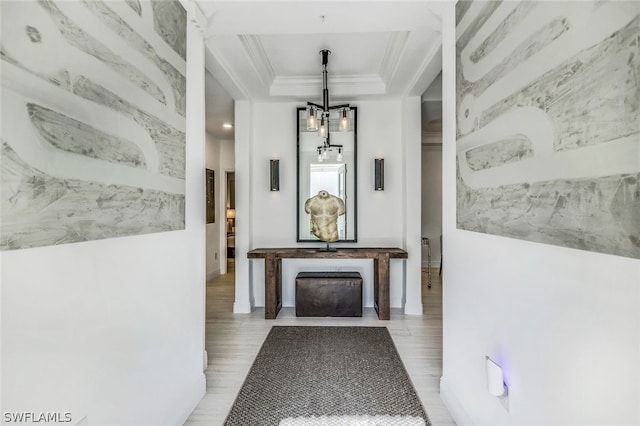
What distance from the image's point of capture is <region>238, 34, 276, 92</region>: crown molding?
2.73 m

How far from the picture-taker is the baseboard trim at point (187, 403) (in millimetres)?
1747

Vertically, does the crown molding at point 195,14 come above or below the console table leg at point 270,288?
above

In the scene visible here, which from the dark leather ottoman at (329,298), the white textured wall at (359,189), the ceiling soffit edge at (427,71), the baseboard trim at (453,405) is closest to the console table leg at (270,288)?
the dark leather ottoman at (329,298)

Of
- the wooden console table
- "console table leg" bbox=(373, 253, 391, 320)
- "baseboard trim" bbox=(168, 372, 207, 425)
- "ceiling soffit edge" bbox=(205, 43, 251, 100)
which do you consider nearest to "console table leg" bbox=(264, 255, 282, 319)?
the wooden console table

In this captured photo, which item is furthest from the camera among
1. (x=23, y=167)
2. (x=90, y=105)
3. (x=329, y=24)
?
(x=329, y=24)

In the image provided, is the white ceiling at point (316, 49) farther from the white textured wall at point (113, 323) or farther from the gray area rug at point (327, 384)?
the gray area rug at point (327, 384)

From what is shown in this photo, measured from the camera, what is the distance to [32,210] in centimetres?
96

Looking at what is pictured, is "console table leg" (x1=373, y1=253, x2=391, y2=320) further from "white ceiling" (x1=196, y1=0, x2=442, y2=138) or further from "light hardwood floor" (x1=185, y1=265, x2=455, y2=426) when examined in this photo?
"white ceiling" (x1=196, y1=0, x2=442, y2=138)

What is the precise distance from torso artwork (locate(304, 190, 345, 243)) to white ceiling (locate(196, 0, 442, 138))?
125cm

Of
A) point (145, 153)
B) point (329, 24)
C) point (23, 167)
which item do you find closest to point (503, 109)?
point (329, 24)

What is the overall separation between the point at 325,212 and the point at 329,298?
102 centimetres

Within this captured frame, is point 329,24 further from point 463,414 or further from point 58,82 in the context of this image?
point 463,414

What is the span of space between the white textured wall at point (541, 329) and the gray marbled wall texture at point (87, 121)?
1652 mm

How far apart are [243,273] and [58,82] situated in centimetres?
314
